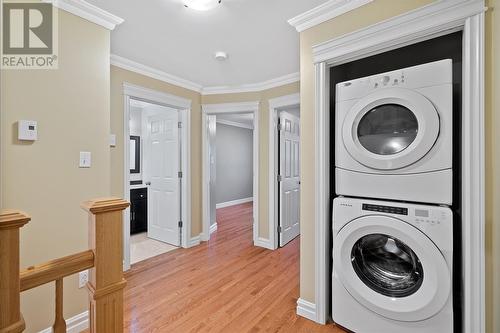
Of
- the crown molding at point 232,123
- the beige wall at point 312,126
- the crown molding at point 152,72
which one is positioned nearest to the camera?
the beige wall at point 312,126

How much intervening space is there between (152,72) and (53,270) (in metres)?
2.63

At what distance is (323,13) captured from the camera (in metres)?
1.74

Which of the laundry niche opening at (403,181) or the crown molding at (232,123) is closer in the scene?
the laundry niche opening at (403,181)

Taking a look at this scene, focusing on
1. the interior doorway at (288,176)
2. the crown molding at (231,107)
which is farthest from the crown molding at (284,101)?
the crown molding at (231,107)

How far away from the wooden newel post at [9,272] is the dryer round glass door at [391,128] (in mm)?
1656

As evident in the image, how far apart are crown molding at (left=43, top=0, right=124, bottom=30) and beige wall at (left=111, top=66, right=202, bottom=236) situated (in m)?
0.75

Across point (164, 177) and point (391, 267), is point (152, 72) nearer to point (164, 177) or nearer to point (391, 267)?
point (164, 177)

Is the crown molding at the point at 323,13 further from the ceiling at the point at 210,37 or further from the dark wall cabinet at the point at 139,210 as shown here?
the dark wall cabinet at the point at 139,210

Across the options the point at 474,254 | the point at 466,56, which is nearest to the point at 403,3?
the point at 466,56

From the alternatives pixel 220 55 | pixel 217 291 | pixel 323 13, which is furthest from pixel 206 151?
pixel 323 13

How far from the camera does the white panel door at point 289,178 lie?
3346mm

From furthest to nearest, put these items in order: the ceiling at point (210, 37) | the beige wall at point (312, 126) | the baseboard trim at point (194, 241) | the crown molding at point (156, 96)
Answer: the baseboard trim at point (194, 241)
the crown molding at point (156, 96)
the ceiling at point (210, 37)
the beige wall at point (312, 126)

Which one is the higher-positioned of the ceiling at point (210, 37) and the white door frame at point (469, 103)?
the ceiling at point (210, 37)

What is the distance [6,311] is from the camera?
2.23 feet
